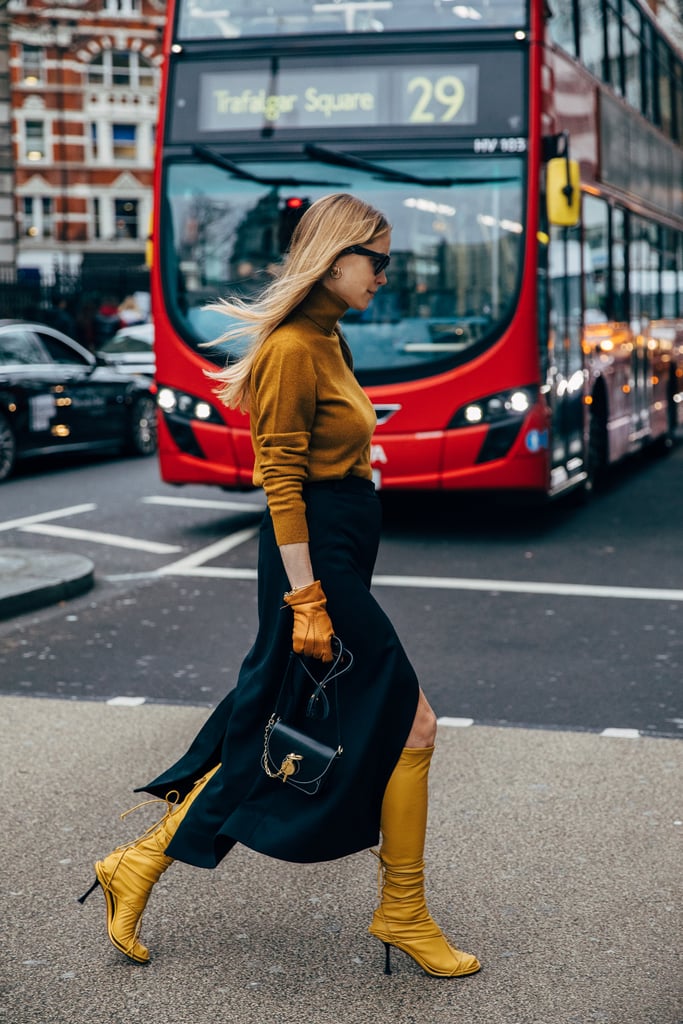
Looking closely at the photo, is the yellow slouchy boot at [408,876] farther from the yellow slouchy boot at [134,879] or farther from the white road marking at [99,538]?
the white road marking at [99,538]

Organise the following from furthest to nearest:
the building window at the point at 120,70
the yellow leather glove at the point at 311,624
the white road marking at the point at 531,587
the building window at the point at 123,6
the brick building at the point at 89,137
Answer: the building window at the point at 120,70
the brick building at the point at 89,137
the building window at the point at 123,6
the white road marking at the point at 531,587
the yellow leather glove at the point at 311,624

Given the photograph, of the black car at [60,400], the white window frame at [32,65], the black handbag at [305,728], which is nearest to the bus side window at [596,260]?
the black car at [60,400]

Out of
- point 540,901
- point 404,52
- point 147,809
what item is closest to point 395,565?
point 404,52

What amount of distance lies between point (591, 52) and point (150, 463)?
706cm

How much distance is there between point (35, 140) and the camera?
6438 centimetres

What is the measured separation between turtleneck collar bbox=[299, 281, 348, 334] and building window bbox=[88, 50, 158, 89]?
6389 centimetres

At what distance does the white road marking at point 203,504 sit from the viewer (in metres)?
12.6

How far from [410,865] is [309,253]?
1433mm

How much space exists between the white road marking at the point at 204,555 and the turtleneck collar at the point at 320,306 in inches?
237

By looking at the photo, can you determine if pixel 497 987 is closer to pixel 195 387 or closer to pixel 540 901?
pixel 540 901

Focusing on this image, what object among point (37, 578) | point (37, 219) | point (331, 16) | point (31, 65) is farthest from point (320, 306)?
point (31, 65)

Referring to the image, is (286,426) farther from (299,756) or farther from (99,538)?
(99,538)

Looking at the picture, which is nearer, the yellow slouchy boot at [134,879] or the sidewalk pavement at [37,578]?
the yellow slouchy boot at [134,879]

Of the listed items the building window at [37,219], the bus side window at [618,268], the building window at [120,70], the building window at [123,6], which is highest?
the building window at [123,6]
